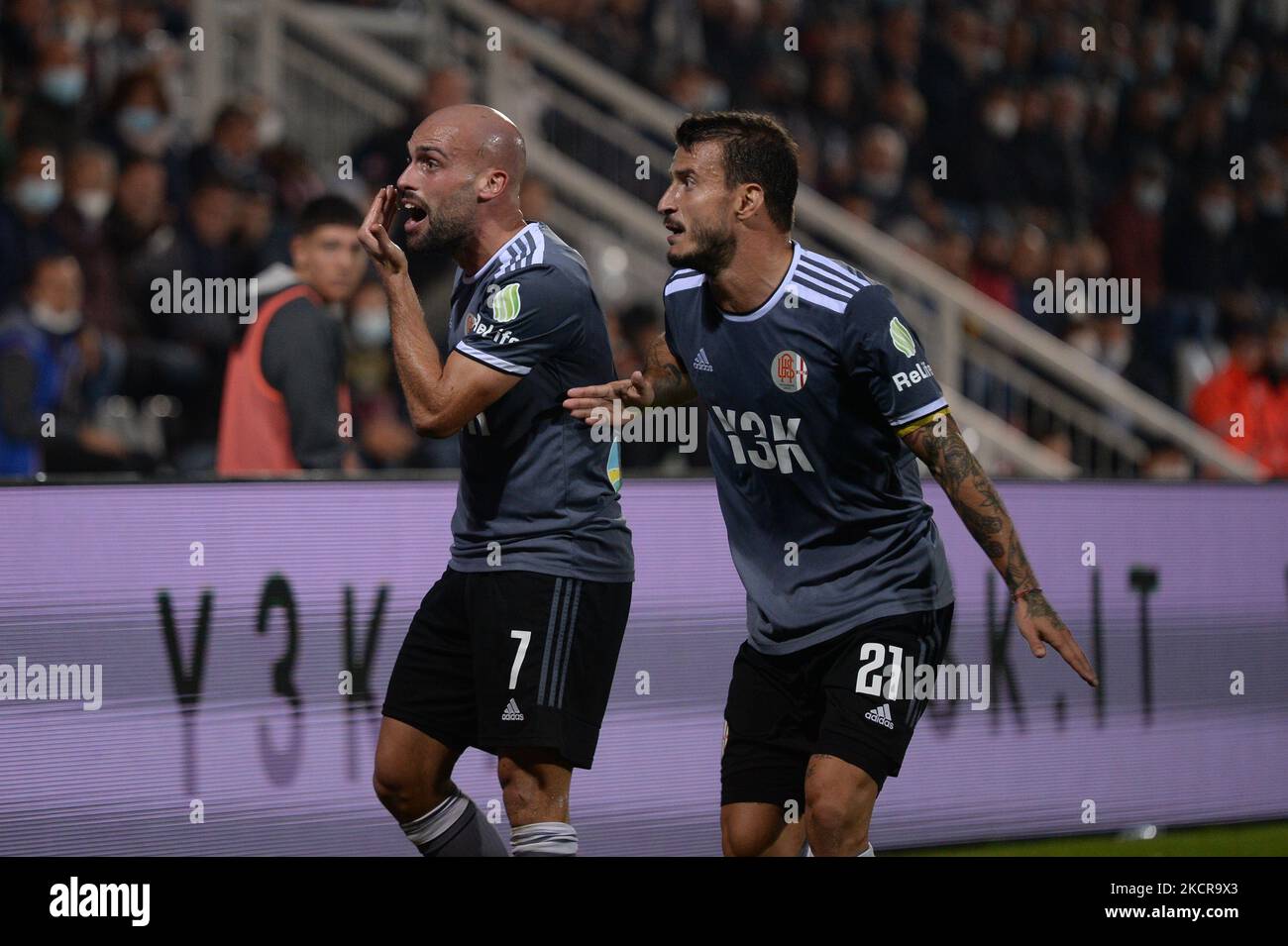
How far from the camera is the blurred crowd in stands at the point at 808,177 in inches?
331

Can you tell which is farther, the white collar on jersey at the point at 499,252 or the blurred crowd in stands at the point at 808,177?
the blurred crowd in stands at the point at 808,177

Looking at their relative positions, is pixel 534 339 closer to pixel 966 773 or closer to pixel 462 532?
pixel 462 532

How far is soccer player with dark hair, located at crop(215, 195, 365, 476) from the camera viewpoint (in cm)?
592

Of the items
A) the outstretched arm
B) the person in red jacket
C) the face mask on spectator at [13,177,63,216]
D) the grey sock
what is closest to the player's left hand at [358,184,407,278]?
the outstretched arm

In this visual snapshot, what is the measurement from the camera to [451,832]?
4.61m

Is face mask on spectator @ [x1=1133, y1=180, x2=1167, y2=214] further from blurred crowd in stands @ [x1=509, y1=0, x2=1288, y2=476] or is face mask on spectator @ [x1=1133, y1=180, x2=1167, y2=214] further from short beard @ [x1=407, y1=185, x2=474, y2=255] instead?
short beard @ [x1=407, y1=185, x2=474, y2=255]

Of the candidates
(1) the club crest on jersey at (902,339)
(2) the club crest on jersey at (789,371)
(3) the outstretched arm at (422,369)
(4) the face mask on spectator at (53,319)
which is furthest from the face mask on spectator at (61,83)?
(1) the club crest on jersey at (902,339)

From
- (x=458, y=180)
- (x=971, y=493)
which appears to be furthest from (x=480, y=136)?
(x=971, y=493)

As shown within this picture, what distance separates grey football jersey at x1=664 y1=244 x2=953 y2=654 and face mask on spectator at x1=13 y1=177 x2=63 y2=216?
17.0ft

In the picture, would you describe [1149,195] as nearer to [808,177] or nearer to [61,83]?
[808,177]

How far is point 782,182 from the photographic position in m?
4.38

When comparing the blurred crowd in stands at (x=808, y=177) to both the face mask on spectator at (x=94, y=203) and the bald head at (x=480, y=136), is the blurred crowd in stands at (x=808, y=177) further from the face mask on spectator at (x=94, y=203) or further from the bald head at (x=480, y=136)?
the bald head at (x=480, y=136)

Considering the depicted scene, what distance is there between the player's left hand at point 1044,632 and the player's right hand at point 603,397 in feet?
3.44

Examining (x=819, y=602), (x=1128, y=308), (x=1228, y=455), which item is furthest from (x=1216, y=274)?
(x=819, y=602)
